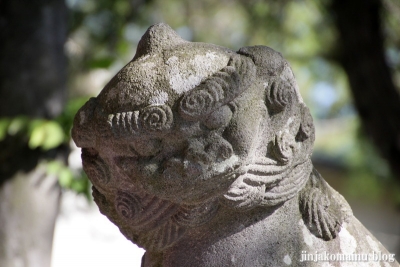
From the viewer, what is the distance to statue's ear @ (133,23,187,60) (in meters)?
1.12

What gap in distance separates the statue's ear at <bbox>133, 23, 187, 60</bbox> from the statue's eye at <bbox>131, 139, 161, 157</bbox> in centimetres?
21

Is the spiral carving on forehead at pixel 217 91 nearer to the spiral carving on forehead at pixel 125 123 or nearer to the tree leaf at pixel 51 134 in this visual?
the spiral carving on forehead at pixel 125 123

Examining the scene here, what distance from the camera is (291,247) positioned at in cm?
110

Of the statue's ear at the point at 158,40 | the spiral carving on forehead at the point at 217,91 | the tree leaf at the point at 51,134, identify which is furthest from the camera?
the tree leaf at the point at 51,134

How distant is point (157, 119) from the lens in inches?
39.3

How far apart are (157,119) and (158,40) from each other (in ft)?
0.70

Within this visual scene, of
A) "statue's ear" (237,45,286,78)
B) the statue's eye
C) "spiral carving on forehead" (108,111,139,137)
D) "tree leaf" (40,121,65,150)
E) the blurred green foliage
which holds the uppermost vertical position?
the blurred green foliage

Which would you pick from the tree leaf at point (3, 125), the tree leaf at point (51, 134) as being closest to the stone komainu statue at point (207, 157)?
the tree leaf at point (51, 134)

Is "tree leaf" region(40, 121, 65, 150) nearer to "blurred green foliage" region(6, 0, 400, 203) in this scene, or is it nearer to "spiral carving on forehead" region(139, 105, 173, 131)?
"blurred green foliage" region(6, 0, 400, 203)

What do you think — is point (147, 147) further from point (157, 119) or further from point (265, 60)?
point (265, 60)

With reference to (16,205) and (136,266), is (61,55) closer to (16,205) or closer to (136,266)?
(16,205)

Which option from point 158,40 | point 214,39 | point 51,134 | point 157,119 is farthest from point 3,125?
point 214,39

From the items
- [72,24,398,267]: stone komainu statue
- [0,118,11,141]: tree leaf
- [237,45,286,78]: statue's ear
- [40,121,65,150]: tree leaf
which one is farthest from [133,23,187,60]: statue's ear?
[0,118,11,141]: tree leaf

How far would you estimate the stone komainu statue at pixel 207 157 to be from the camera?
1.00 metres
